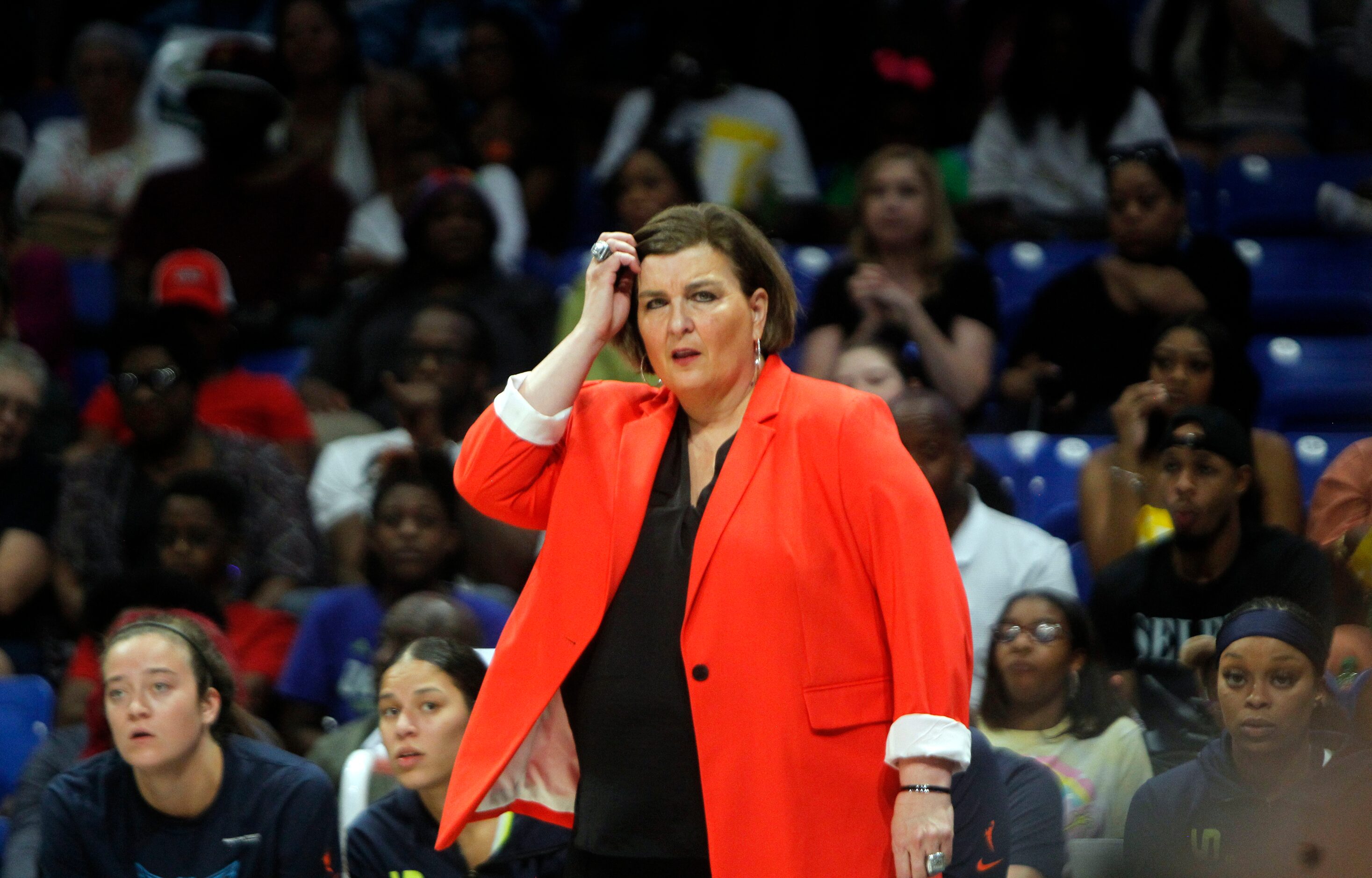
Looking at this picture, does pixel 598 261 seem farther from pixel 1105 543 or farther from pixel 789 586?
pixel 1105 543

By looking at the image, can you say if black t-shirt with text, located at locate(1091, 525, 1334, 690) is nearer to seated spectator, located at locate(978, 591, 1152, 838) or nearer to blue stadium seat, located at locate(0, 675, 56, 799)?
A: seated spectator, located at locate(978, 591, 1152, 838)

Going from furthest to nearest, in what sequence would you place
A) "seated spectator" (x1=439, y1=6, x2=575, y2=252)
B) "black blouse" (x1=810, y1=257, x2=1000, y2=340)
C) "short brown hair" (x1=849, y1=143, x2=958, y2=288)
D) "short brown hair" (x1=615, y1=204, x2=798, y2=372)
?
"seated spectator" (x1=439, y1=6, x2=575, y2=252)
"short brown hair" (x1=849, y1=143, x2=958, y2=288)
"black blouse" (x1=810, y1=257, x2=1000, y2=340)
"short brown hair" (x1=615, y1=204, x2=798, y2=372)

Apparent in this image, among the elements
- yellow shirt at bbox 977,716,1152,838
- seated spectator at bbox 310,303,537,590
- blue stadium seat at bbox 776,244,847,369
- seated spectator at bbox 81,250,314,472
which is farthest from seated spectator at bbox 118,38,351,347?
yellow shirt at bbox 977,716,1152,838

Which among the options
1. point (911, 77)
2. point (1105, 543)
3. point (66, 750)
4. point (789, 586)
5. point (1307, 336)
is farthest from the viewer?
point (911, 77)

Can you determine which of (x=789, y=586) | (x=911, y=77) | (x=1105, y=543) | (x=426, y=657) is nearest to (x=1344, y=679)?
(x=1105, y=543)

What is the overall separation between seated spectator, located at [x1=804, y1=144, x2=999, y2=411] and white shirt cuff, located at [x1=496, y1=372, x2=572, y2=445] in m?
2.46

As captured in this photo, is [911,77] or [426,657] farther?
[911,77]

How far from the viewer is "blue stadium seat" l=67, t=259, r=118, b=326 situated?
19.5 feet

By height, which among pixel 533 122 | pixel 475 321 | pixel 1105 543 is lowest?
pixel 1105 543

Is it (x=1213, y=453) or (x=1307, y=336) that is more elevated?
(x=1307, y=336)

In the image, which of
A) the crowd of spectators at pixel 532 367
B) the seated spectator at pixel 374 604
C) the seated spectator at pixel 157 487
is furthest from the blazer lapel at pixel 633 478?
the seated spectator at pixel 157 487

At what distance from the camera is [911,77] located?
237 inches

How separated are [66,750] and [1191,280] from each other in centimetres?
318

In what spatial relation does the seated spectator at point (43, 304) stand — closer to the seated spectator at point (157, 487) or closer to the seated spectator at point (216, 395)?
the seated spectator at point (216, 395)
